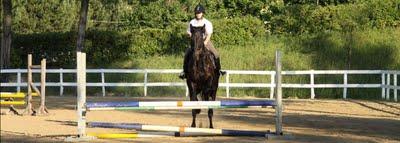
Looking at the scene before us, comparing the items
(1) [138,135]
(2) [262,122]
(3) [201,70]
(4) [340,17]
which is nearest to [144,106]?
(1) [138,135]

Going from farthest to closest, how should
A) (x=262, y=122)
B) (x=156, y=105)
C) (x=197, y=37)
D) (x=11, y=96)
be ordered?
(x=11, y=96), (x=262, y=122), (x=197, y=37), (x=156, y=105)

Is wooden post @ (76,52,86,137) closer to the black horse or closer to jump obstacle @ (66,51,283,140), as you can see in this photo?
jump obstacle @ (66,51,283,140)

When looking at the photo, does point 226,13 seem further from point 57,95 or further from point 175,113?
point 175,113

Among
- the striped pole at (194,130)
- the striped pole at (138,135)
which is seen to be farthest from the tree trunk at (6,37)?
the striped pole at (138,135)

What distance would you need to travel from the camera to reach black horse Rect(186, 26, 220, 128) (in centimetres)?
1430

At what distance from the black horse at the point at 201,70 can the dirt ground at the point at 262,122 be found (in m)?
1.16

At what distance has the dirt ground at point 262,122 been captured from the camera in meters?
13.2

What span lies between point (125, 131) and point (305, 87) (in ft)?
55.6

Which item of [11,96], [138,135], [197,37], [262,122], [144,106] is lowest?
[262,122]

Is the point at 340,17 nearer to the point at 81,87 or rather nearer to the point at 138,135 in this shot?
the point at 138,135

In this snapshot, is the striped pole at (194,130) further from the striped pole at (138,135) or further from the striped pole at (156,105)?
the striped pole at (156,105)

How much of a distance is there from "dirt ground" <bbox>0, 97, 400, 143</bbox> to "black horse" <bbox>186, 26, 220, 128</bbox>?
1164 mm

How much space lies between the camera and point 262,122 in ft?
57.0

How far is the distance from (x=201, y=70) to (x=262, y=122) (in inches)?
129
